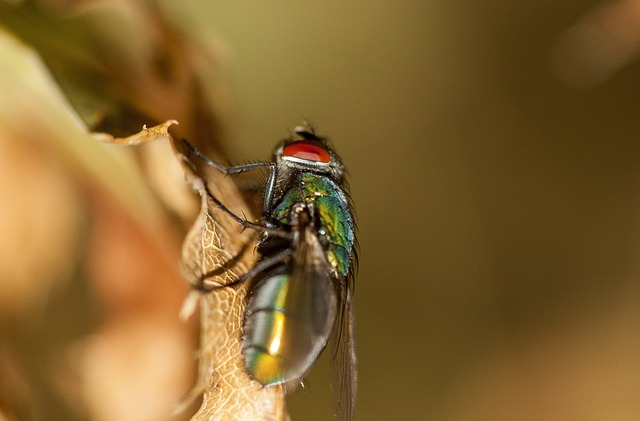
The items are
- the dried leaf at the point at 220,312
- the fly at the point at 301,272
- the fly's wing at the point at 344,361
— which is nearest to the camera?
the dried leaf at the point at 220,312

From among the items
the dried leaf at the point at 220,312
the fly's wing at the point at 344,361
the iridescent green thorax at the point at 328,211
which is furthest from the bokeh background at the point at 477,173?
the dried leaf at the point at 220,312

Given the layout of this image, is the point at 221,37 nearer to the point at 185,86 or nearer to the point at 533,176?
the point at 185,86

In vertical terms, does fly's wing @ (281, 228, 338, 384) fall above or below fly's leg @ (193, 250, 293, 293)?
below

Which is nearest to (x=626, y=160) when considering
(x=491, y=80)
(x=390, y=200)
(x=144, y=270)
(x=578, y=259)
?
(x=578, y=259)

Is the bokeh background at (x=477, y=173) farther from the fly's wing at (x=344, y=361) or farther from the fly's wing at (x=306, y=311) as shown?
the fly's wing at (x=306, y=311)

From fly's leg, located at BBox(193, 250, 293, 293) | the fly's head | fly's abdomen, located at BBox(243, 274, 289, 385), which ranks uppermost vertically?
the fly's head

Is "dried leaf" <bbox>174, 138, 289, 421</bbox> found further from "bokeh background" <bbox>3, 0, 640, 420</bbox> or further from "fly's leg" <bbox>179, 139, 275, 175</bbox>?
"bokeh background" <bbox>3, 0, 640, 420</bbox>

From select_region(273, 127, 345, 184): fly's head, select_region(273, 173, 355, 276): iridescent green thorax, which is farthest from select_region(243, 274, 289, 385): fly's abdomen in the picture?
select_region(273, 127, 345, 184): fly's head

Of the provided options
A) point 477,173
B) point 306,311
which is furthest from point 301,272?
point 477,173
